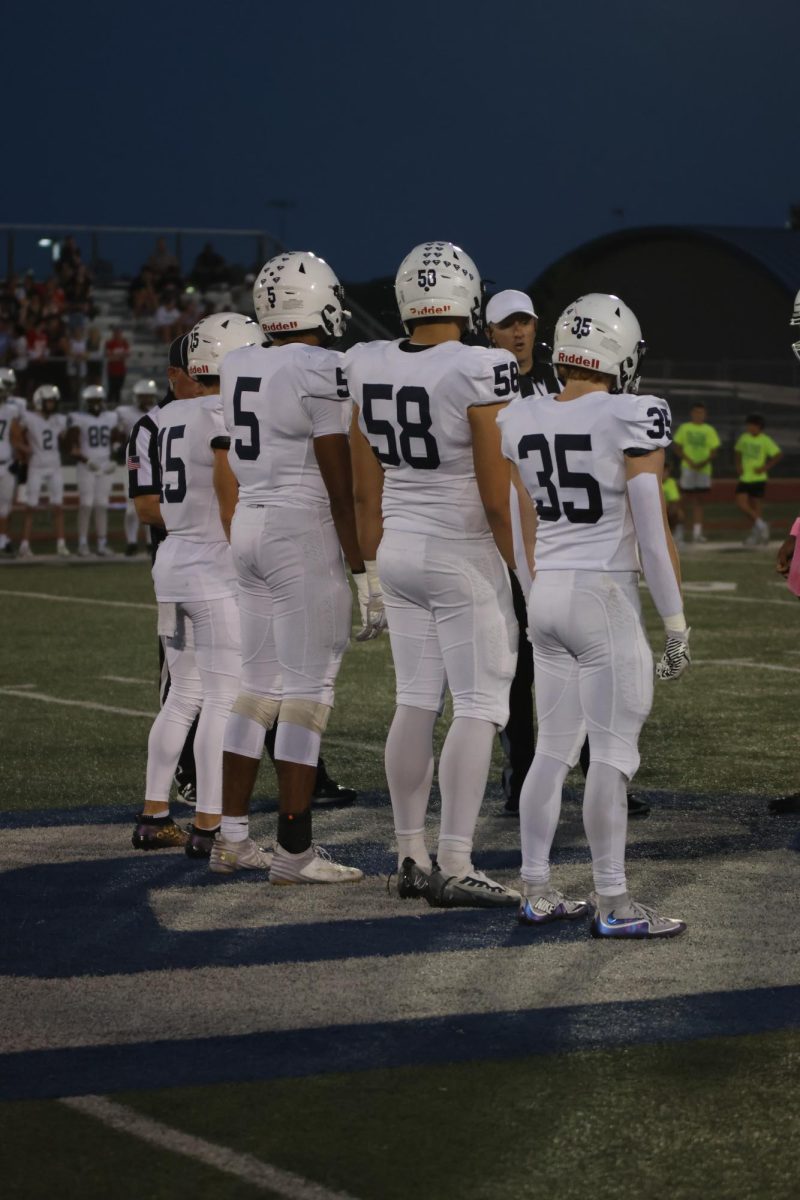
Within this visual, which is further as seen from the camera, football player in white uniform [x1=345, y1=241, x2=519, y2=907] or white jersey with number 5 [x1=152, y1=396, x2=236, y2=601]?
white jersey with number 5 [x1=152, y1=396, x2=236, y2=601]

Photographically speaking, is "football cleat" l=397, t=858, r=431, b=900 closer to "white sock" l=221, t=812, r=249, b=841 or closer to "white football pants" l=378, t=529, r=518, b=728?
"white football pants" l=378, t=529, r=518, b=728

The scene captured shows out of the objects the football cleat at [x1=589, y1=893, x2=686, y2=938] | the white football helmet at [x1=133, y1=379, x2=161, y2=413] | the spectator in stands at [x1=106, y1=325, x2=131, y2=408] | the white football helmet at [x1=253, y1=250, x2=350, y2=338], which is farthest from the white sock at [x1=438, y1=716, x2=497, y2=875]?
the spectator in stands at [x1=106, y1=325, x2=131, y2=408]

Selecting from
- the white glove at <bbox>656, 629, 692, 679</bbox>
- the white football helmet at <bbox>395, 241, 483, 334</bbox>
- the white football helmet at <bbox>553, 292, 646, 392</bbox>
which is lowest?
the white glove at <bbox>656, 629, 692, 679</bbox>

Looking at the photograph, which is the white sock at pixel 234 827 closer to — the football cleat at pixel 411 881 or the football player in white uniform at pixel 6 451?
the football cleat at pixel 411 881

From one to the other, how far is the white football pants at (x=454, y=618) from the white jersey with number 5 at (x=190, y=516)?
1.03 meters

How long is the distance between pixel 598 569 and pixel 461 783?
34.8 inches

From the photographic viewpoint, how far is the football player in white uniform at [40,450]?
20859mm

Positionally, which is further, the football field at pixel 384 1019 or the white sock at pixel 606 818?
the white sock at pixel 606 818

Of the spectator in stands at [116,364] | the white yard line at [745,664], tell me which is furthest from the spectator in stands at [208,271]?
the white yard line at [745,664]

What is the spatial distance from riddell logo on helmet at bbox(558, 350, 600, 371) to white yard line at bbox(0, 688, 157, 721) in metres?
5.13

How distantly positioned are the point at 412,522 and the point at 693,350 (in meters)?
45.0

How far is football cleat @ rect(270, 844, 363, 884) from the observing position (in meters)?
6.22

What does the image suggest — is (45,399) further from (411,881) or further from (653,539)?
(653,539)

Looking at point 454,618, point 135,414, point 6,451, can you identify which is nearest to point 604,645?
point 454,618
